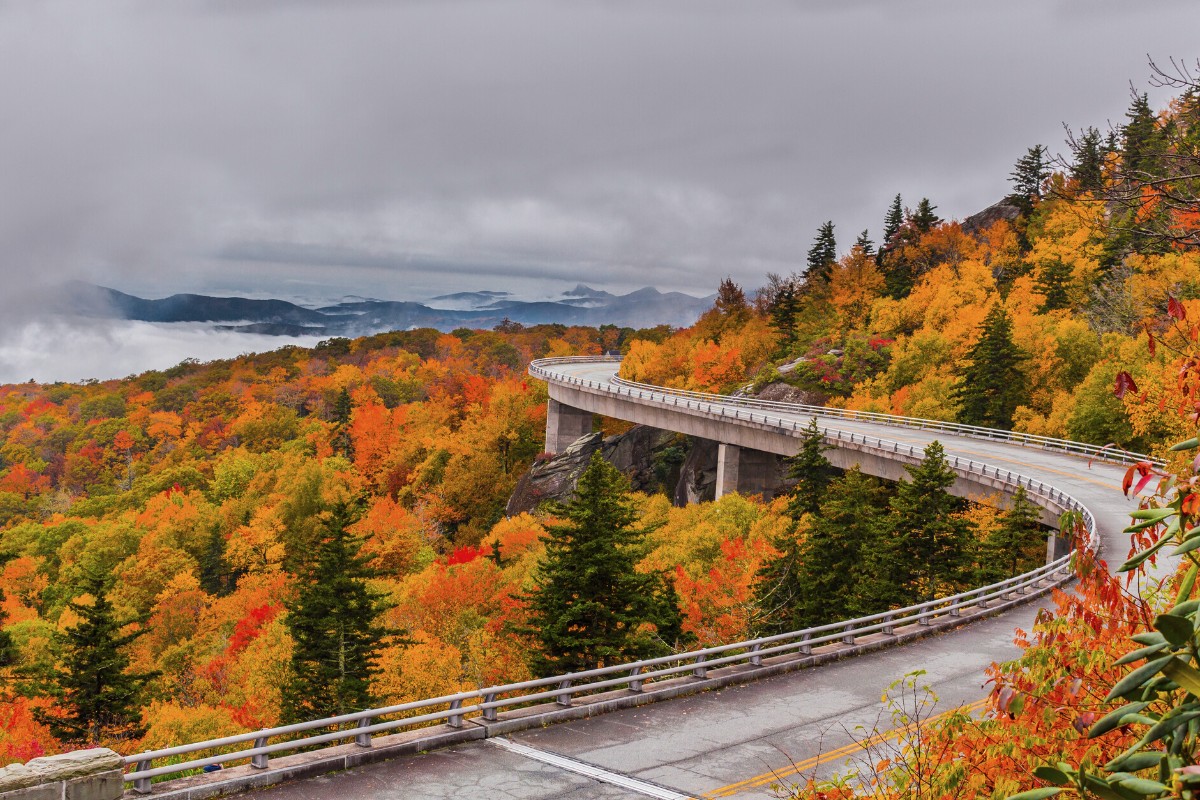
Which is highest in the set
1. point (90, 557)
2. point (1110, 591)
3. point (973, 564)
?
point (1110, 591)

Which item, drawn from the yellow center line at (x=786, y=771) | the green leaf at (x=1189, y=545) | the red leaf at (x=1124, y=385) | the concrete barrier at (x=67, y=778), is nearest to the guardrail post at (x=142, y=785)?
the concrete barrier at (x=67, y=778)

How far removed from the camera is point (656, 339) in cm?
14075

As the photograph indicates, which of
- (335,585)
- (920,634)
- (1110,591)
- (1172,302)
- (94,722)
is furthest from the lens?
(94,722)

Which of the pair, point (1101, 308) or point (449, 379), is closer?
point (1101, 308)

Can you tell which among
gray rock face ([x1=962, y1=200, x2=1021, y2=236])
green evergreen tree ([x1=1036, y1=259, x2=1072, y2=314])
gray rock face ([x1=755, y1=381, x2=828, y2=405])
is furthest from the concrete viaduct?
gray rock face ([x1=962, y1=200, x2=1021, y2=236])

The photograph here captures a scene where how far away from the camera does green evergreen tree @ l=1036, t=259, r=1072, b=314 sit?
83812 millimetres

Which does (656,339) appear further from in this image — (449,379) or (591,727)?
(591,727)

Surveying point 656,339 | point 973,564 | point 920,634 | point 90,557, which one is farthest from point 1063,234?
point 90,557

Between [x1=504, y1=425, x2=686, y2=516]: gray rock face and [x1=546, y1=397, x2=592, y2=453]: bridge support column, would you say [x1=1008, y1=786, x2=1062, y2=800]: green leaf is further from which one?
[x1=546, y1=397, x2=592, y2=453]: bridge support column

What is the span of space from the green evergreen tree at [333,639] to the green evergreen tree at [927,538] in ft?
57.6

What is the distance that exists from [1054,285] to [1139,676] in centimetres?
8968

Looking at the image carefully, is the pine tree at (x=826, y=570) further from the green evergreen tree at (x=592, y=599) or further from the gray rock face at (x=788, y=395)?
the gray rock face at (x=788, y=395)

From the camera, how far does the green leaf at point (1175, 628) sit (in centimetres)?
318

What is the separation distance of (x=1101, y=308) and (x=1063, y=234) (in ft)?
77.0
